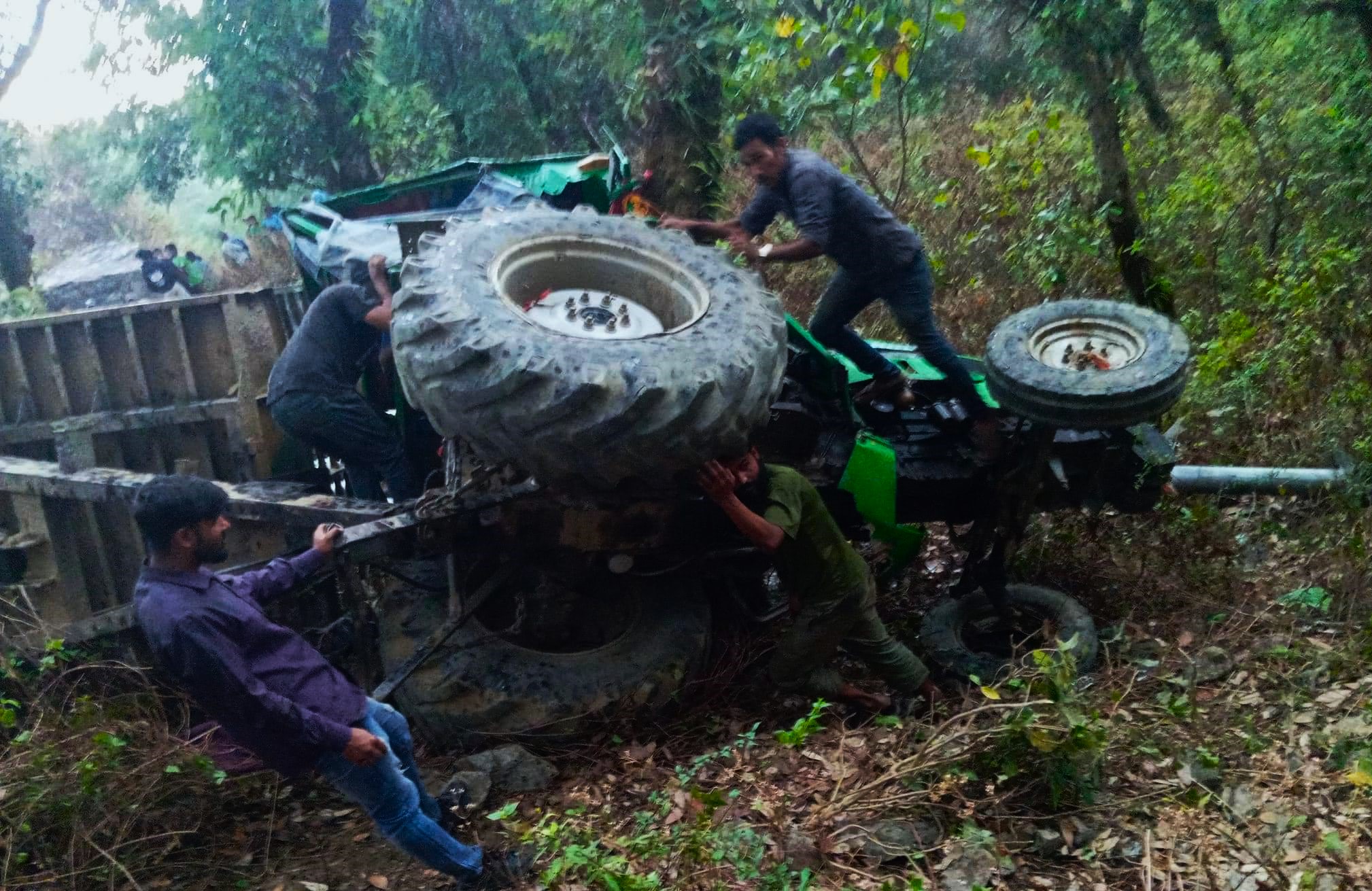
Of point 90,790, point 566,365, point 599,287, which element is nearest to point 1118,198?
point 599,287

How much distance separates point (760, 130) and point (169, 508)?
310 cm

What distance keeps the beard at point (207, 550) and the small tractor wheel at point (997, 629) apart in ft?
9.67

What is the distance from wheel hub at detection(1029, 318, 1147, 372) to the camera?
14.2ft

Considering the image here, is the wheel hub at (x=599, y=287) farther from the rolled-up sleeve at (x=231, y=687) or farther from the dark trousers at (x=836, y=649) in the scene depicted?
the rolled-up sleeve at (x=231, y=687)

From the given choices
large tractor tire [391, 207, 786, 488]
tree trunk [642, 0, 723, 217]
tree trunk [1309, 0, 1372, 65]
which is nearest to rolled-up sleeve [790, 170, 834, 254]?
large tractor tire [391, 207, 786, 488]

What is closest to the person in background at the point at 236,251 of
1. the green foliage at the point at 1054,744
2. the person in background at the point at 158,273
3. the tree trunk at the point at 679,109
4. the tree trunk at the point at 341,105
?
the person in background at the point at 158,273

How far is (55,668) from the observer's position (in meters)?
4.06

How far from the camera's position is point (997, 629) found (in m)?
4.84

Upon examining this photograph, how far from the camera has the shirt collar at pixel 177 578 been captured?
9.42 feet

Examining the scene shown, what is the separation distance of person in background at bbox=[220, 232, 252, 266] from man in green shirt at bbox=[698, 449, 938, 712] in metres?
12.5

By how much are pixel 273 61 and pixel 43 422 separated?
8.28 meters

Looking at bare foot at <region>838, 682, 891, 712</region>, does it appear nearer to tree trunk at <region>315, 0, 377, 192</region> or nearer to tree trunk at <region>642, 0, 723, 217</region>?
tree trunk at <region>642, 0, 723, 217</region>

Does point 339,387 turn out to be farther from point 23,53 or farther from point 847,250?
point 23,53

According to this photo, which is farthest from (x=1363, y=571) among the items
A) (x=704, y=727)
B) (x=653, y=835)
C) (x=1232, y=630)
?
(x=653, y=835)
